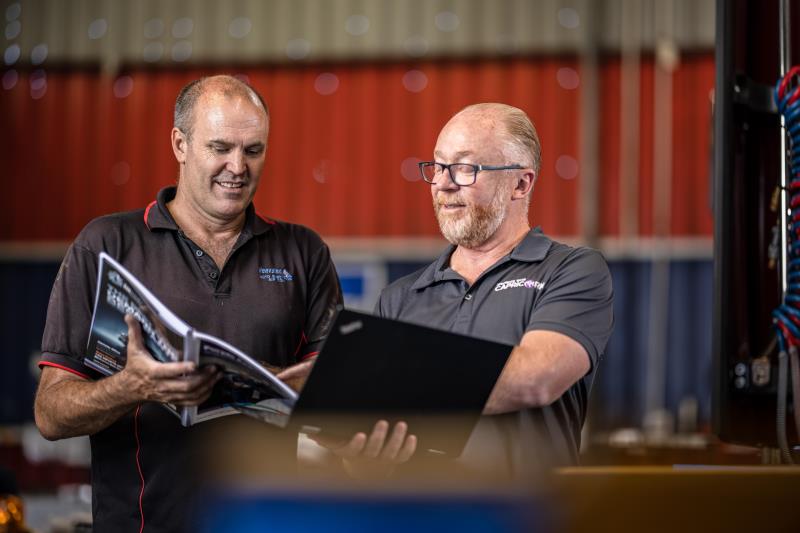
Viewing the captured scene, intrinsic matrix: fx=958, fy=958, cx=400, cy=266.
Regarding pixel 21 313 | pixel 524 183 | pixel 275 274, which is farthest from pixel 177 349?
pixel 21 313

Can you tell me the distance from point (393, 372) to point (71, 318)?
2.56ft

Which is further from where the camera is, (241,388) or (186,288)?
(186,288)

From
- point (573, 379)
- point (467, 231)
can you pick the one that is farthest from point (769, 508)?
point (467, 231)

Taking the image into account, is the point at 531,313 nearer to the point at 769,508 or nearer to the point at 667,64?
the point at 769,508

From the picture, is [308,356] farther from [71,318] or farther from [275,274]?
[71,318]

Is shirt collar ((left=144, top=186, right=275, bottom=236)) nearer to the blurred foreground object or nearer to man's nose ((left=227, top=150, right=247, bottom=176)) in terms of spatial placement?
man's nose ((left=227, top=150, right=247, bottom=176))

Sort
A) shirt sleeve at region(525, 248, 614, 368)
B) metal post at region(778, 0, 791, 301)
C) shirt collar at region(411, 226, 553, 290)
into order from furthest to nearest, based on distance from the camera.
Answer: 1. shirt collar at region(411, 226, 553, 290)
2. shirt sleeve at region(525, 248, 614, 368)
3. metal post at region(778, 0, 791, 301)

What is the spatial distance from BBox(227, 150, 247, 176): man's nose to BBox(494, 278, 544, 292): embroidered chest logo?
1.97ft

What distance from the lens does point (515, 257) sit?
2029 millimetres

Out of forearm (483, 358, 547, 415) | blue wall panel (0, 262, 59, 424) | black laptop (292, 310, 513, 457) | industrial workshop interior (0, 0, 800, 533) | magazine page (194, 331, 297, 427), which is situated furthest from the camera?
blue wall panel (0, 262, 59, 424)

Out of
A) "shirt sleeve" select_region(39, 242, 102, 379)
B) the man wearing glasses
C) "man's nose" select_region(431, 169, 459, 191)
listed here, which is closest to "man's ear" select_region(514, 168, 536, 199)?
the man wearing glasses

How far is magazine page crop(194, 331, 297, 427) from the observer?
A: 5.17ft

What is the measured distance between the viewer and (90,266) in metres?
1.97

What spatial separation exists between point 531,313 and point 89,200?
21.2ft
